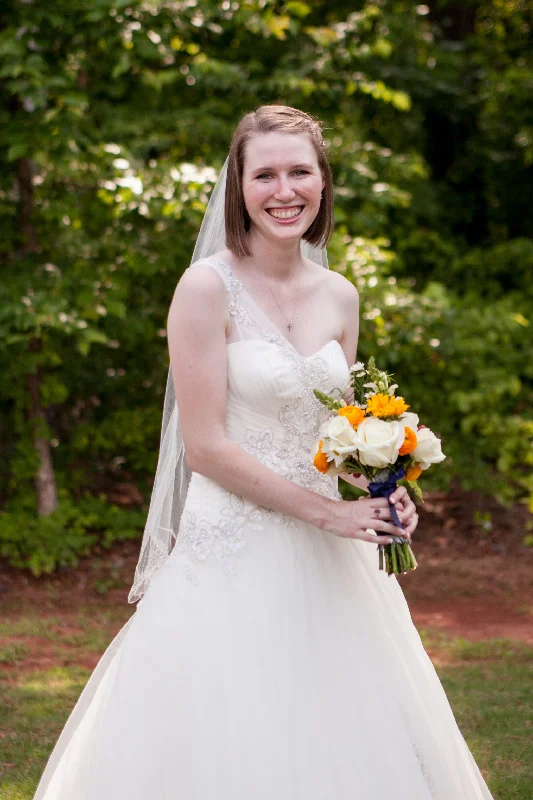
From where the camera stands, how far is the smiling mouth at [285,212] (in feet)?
9.23

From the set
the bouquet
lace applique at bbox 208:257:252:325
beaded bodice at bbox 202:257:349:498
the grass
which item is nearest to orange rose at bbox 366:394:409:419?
the bouquet

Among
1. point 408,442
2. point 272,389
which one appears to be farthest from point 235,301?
point 408,442

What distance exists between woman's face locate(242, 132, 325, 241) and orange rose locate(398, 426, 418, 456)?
0.67 meters

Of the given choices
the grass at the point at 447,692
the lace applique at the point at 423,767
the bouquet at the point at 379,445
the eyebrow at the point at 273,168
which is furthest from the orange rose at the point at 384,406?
the grass at the point at 447,692

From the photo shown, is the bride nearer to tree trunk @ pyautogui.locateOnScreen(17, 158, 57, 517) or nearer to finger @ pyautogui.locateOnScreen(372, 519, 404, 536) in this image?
finger @ pyautogui.locateOnScreen(372, 519, 404, 536)

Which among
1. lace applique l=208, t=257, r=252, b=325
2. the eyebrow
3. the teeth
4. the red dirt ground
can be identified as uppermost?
the eyebrow

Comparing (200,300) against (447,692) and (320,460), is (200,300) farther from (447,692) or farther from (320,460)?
(447,692)

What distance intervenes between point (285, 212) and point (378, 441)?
73 centimetres

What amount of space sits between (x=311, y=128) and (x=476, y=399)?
5.05 metres

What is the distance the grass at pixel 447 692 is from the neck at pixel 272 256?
2.18 m

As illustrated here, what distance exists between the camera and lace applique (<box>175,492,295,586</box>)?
2.81m

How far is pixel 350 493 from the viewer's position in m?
7.46

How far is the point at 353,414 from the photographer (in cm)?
259

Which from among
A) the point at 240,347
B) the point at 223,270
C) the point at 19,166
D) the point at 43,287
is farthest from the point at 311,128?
the point at 19,166
